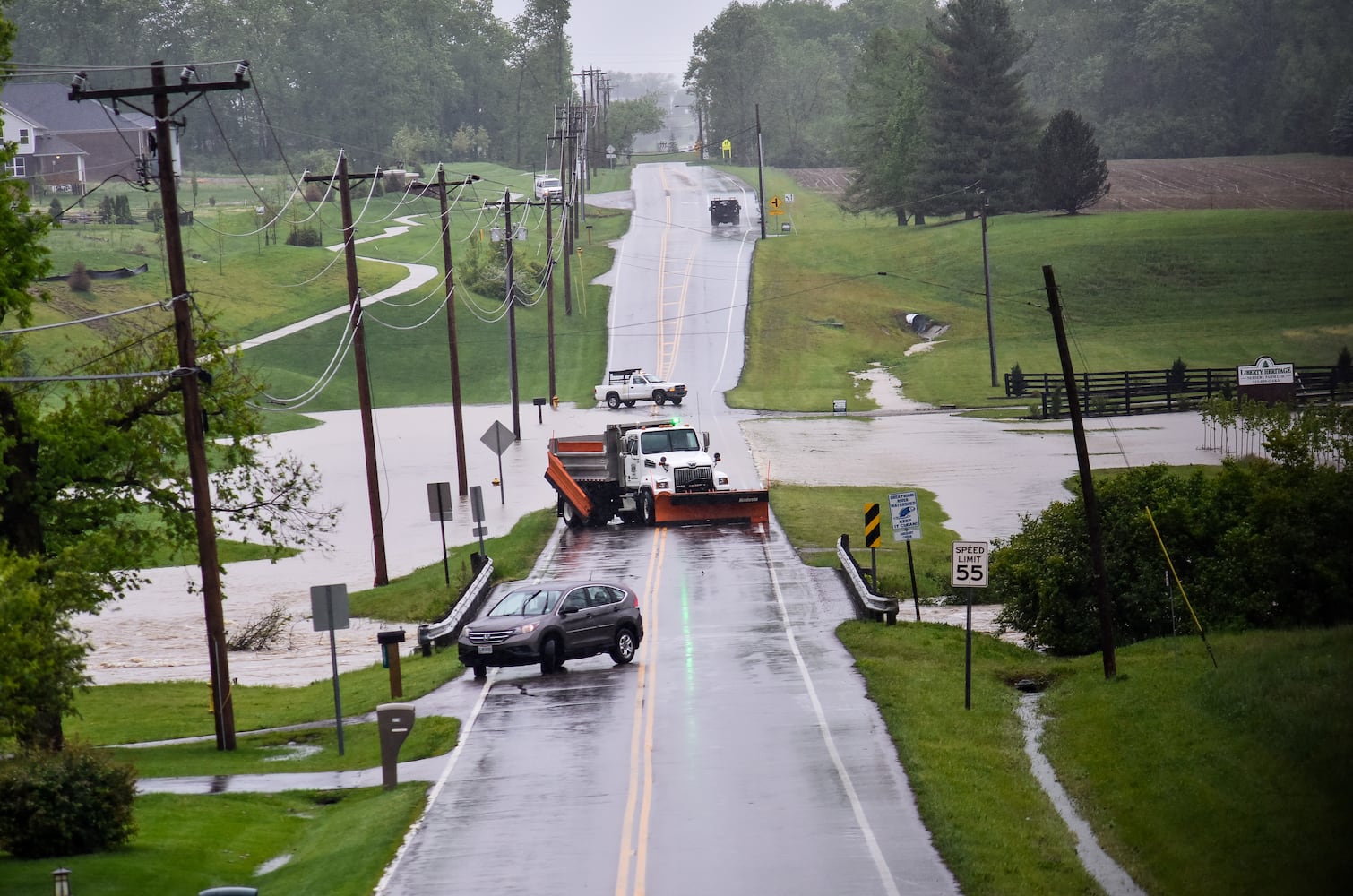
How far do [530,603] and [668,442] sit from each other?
17.2m

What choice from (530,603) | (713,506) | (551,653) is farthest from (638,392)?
(551,653)

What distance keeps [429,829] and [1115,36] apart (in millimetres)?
182159

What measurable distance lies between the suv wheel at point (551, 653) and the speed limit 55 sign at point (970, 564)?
753 cm

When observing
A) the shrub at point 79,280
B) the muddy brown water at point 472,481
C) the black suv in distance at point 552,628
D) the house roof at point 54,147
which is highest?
the house roof at point 54,147

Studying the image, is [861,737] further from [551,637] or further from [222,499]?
[222,499]

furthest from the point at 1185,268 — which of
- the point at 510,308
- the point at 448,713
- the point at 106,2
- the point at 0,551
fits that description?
the point at 106,2

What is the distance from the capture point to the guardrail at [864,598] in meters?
32.5

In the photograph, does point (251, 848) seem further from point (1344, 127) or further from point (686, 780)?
point (1344, 127)

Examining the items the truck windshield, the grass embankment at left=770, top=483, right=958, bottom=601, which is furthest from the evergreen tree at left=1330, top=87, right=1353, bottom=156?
the truck windshield

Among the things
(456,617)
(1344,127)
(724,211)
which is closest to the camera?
(456,617)

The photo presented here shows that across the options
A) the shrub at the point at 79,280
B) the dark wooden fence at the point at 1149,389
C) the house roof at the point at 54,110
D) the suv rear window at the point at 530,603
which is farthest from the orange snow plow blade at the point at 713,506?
the house roof at the point at 54,110

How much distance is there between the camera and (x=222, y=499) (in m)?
31.5

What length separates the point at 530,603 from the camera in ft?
92.0

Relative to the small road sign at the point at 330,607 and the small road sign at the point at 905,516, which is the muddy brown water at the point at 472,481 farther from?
the small road sign at the point at 330,607
